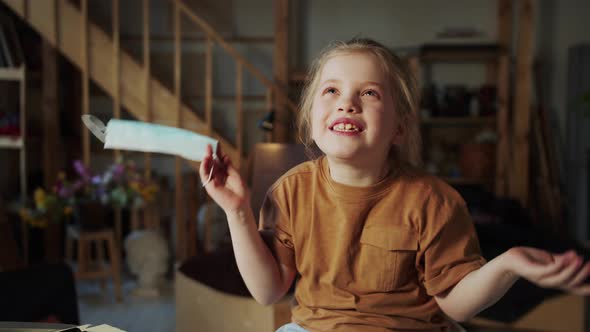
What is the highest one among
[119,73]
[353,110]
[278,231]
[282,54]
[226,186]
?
[282,54]

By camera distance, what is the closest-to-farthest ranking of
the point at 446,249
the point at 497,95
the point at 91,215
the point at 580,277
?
1. the point at 580,277
2. the point at 446,249
3. the point at 91,215
4. the point at 497,95

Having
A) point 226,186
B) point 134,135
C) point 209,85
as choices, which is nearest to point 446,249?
point 226,186

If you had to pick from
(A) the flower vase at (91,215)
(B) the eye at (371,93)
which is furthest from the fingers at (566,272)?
(A) the flower vase at (91,215)

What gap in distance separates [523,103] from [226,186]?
12.6 ft

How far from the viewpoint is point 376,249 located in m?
1.00

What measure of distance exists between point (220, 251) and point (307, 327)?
4.32 feet

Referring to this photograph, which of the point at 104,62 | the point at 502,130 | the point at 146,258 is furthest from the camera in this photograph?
the point at 502,130

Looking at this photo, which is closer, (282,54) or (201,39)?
(282,54)

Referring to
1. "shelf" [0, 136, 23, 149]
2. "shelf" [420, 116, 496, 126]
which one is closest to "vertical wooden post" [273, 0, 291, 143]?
"shelf" [420, 116, 496, 126]

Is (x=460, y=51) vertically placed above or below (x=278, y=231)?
above

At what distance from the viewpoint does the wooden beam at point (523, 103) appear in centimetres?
421

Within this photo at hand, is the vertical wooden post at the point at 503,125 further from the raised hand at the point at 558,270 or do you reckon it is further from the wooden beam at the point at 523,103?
the raised hand at the point at 558,270

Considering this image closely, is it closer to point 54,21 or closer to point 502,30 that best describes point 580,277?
point 54,21

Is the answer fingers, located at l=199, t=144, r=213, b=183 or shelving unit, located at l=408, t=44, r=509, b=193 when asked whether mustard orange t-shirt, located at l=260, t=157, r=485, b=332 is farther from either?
shelving unit, located at l=408, t=44, r=509, b=193
